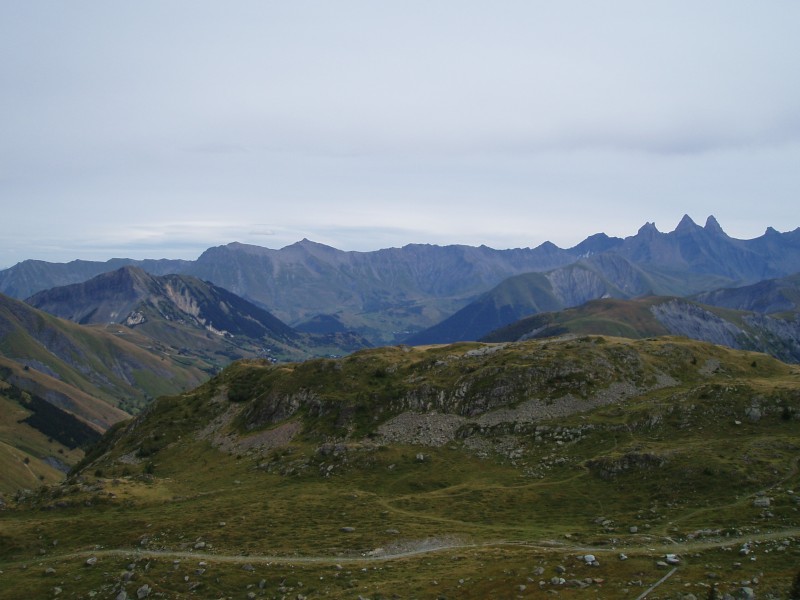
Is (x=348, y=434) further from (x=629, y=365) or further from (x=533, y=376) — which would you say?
(x=629, y=365)

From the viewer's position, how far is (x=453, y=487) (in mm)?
77375

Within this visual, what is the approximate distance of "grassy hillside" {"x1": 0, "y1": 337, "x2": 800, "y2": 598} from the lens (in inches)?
1925

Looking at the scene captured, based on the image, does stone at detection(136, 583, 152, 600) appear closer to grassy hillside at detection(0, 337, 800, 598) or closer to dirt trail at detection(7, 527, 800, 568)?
grassy hillside at detection(0, 337, 800, 598)

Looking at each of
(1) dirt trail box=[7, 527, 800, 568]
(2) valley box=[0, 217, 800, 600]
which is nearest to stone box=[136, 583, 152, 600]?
(2) valley box=[0, 217, 800, 600]

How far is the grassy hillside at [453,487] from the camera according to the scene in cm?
4891

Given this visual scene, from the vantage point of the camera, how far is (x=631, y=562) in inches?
1774

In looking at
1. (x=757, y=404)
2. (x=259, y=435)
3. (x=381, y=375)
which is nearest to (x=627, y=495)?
(x=757, y=404)

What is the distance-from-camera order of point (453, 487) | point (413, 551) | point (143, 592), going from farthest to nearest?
point (453, 487) → point (413, 551) → point (143, 592)

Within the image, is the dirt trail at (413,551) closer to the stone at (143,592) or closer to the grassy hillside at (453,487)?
the grassy hillside at (453,487)

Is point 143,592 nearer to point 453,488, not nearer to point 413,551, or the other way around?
point 413,551

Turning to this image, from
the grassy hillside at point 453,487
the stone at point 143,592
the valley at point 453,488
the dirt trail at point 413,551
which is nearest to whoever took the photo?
the dirt trail at point 413,551

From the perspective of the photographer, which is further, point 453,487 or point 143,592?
point 453,487

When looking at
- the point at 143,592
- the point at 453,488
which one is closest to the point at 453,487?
the point at 453,488

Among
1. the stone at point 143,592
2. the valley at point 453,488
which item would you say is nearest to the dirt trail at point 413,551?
the valley at point 453,488
